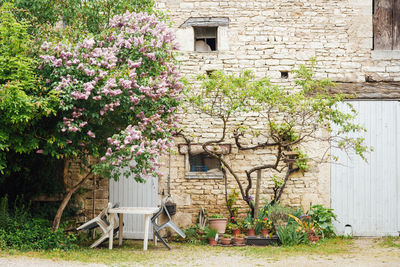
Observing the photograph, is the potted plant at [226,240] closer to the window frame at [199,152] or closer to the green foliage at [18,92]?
the window frame at [199,152]

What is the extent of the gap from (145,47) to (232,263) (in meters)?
3.58

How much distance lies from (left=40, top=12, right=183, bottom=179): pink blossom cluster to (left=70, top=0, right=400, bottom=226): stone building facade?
1406mm

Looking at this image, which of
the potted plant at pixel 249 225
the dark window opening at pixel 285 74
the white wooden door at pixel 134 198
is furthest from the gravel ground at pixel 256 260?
the dark window opening at pixel 285 74

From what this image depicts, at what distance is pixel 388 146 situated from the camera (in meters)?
Answer: 8.80

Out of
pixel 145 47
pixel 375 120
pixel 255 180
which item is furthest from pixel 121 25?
pixel 375 120

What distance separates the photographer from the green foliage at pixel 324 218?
332 inches

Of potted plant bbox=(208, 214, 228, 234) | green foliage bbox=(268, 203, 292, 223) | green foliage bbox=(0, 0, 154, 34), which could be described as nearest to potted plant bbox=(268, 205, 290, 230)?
green foliage bbox=(268, 203, 292, 223)

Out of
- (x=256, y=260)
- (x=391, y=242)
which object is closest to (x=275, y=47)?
(x=391, y=242)

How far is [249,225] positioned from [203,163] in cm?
165

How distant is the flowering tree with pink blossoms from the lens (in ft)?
21.5

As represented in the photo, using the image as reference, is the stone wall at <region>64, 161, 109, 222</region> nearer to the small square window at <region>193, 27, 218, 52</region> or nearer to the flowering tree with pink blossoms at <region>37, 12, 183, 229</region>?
the flowering tree with pink blossoms at <region>37, 12, 183, 229</region>

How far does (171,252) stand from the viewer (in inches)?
287

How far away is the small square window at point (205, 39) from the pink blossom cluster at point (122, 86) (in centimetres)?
161

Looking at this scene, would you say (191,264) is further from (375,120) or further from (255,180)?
(375,120)
